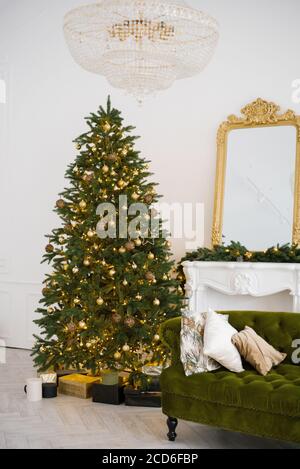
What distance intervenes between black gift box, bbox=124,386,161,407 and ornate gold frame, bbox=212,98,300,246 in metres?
1.98

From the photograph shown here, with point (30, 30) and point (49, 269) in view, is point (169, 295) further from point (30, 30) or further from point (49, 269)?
point (30, 30)

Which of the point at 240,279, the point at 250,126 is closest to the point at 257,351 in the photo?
the point at 240,279

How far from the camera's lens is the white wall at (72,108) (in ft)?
21.3

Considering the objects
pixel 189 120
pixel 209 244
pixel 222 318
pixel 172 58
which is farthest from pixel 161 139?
pixel 222 318

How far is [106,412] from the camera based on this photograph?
4.73 metres

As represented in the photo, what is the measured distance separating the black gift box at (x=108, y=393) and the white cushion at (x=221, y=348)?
50.6 inches

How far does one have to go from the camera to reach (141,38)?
425 cm

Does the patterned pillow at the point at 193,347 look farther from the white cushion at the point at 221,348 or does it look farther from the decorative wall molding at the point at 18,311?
the decorative wall molding at the point at 18,311

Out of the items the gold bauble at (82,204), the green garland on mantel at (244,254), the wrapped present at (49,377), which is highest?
the gold bauble at (82,204)

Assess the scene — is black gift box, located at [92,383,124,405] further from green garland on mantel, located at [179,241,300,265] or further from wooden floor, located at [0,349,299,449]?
green garland on mantel, located at [179,241,300,265]

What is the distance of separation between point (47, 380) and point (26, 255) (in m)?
2.62

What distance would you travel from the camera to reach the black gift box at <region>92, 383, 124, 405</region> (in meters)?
4.99

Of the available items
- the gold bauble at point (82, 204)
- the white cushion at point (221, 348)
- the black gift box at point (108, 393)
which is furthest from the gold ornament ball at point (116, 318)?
the white cushion at point (221, 348)

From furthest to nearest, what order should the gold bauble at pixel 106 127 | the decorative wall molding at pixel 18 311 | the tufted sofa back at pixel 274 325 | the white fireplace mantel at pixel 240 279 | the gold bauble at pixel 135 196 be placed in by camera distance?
the decorative wall molding at pixel 18 311
the white fireplace mantel at pixel 240 279
the gold bauble at pixel 106 127
the gold bauble at pixel 135 196
the tufted sofa back at pixel 274 325
